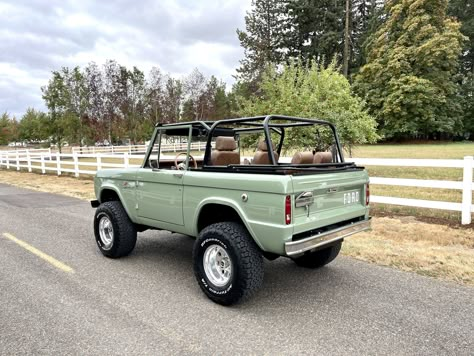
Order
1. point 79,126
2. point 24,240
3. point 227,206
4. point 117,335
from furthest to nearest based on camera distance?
point 79,126, point 24,240, point 227,206, point 117,335

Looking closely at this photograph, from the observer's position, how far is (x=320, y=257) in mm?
4602

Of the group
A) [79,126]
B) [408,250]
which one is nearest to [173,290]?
[408,250]

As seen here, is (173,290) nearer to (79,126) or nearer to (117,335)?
(117,335)

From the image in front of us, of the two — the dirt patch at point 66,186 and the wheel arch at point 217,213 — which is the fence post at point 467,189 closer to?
the wheel arch at point 217,213

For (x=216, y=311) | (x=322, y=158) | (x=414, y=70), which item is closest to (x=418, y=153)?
(x=414, y=70)

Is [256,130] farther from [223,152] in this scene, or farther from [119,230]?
[119,230]

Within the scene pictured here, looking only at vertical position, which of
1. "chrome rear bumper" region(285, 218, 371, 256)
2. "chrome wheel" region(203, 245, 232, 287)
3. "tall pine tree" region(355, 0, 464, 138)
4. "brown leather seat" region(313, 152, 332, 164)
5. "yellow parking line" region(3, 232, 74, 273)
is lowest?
"yellow parking line" region(3, 232, 74, 273)

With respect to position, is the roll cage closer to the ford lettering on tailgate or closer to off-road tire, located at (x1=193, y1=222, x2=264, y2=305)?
the ford lettering on tailgate

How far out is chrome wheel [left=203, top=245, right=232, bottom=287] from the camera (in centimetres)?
369

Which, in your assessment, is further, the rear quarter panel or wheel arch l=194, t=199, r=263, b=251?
wheel arch l=194, t=199, r=263, b=251

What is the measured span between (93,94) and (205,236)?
145ft

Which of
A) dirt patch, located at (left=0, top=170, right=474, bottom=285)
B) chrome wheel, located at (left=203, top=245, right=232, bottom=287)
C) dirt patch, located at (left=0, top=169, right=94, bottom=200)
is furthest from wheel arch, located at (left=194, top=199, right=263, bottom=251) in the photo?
dirt patch, located at (left=0, top=169, right=94, bottom=200)

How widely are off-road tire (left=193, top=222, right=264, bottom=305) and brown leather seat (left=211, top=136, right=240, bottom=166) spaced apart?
34.9 inches

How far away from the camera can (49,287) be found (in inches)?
160
